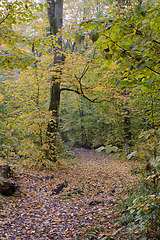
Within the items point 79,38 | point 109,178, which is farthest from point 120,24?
point 109,178

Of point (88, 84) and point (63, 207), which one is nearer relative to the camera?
point (63, 207)

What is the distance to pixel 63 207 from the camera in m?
5.39

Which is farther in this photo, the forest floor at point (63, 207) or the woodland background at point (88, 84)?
the forest floor at point (63, 207)

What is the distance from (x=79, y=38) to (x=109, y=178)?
719 centimetres

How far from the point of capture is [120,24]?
1.90 meters

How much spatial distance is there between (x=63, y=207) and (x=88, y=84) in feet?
24.6

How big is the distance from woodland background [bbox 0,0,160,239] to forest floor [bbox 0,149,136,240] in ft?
2.07

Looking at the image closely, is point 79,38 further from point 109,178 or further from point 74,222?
point 109,178

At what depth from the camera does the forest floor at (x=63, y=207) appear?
386 cm

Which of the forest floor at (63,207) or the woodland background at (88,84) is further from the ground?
the woodland background at (88,84)

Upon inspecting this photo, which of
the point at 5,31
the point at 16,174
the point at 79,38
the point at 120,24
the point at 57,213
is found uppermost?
the point at 5,31

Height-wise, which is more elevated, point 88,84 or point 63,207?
point 88,84

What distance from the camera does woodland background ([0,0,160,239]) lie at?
191 centimetres

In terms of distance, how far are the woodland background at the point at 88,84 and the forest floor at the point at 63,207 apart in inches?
24.8
